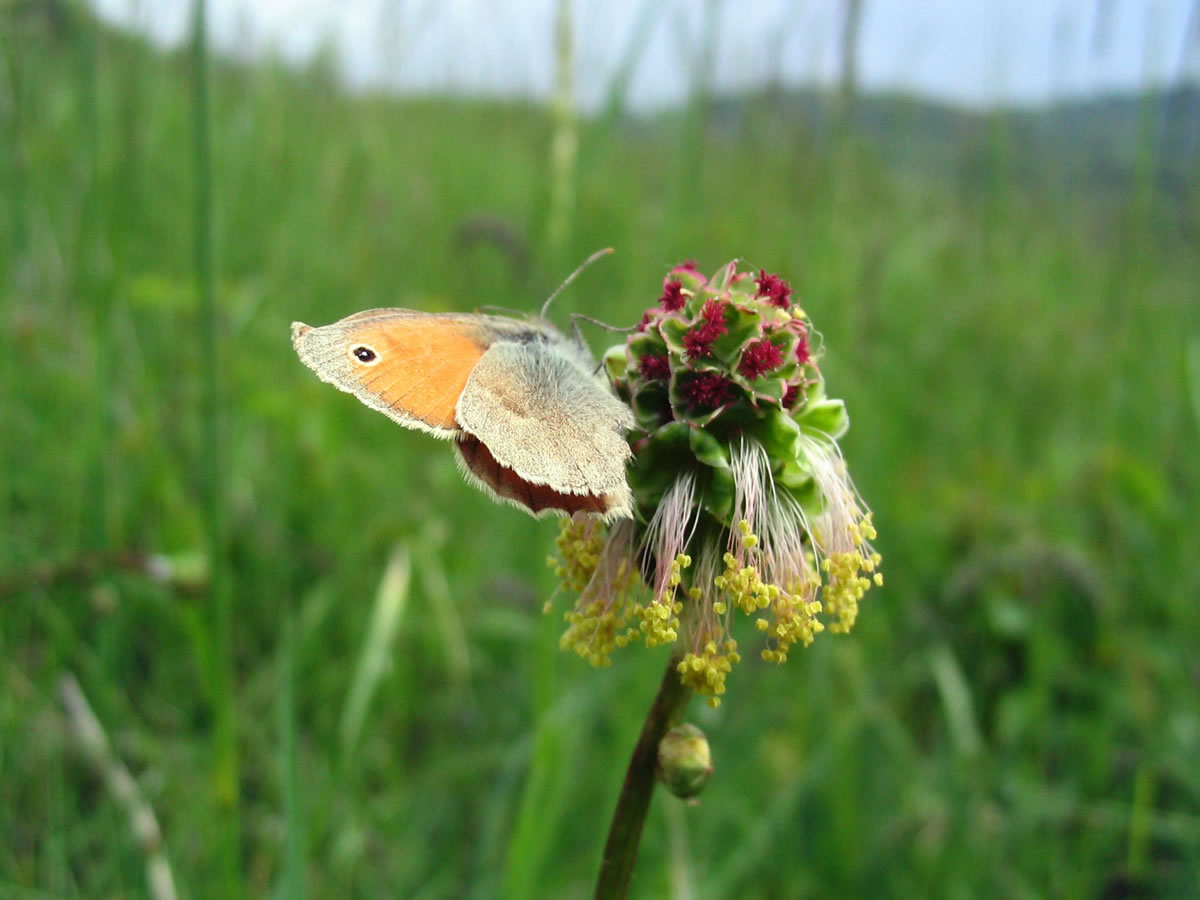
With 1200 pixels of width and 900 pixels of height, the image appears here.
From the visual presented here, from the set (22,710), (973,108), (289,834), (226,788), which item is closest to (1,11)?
(22,710)

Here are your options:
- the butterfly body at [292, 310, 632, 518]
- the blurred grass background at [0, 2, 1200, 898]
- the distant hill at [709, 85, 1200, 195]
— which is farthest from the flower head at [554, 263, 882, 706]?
the distant hill at [709, 85, 1200, 195]

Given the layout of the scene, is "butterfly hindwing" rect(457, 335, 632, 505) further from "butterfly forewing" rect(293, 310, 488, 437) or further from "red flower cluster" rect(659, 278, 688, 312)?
"red flower cluster" rect(659, 278, 688, 312)

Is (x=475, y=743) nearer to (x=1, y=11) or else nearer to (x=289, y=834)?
(x=289, y=834)

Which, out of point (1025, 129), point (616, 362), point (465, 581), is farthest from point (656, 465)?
point (1025, 129)

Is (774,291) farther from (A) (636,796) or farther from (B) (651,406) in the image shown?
(A) (636,796)

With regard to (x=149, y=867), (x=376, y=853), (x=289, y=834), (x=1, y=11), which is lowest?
(x=376, y=853)

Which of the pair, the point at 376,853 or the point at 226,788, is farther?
the point at 376,853

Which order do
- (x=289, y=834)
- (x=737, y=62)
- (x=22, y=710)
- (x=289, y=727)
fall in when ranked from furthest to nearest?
(x=737, y=62) < (x=22, y=710) < (x=289, y=727) < (x=289, y=834)
